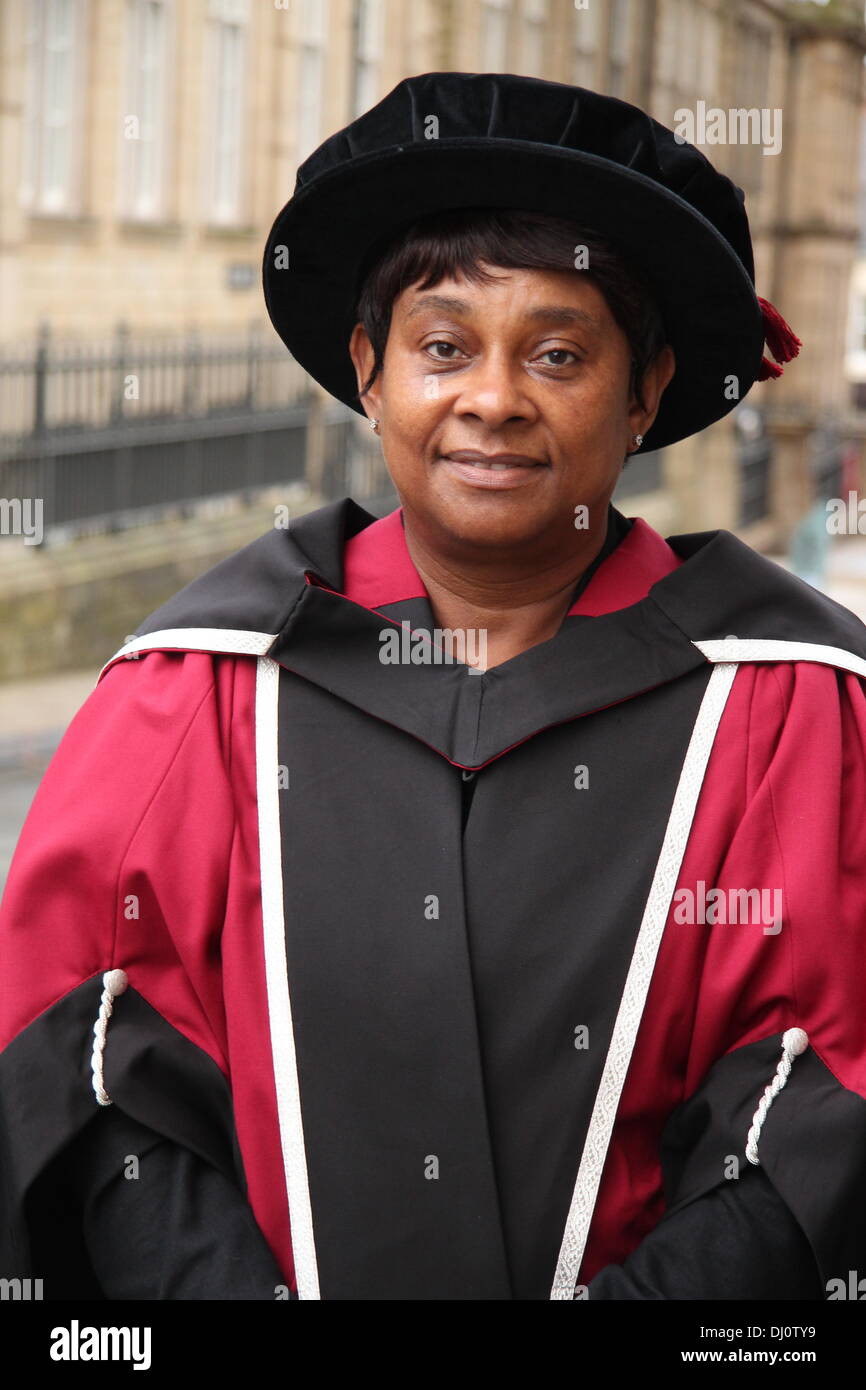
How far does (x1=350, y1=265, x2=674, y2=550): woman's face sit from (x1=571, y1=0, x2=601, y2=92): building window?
19.9 meters

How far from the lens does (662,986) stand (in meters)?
2.09

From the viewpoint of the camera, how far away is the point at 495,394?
2.01 m

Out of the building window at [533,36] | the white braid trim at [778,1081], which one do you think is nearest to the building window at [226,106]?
the building window at [533,36]

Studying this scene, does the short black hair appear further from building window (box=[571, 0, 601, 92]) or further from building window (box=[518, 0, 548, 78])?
building window (box=[571, 0, 601, 92])

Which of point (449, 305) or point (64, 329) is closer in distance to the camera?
point (449, 305)

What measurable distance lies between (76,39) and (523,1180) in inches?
519

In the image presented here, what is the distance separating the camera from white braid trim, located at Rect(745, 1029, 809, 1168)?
2.04 meters

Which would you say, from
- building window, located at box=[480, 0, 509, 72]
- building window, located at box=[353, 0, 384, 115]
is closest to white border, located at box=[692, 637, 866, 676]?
building window, located at box=[353, 0, 384, 115]

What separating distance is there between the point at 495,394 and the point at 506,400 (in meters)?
0.01

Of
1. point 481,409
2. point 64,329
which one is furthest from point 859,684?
point 64,329

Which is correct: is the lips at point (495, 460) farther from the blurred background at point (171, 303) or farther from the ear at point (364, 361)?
the blurred background at point (171, 303)

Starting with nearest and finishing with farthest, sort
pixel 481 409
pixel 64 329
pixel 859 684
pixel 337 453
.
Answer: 1. pixel 481 409
2. pixel 859 684
3. pixel 64 329
4. pixel 337 453
